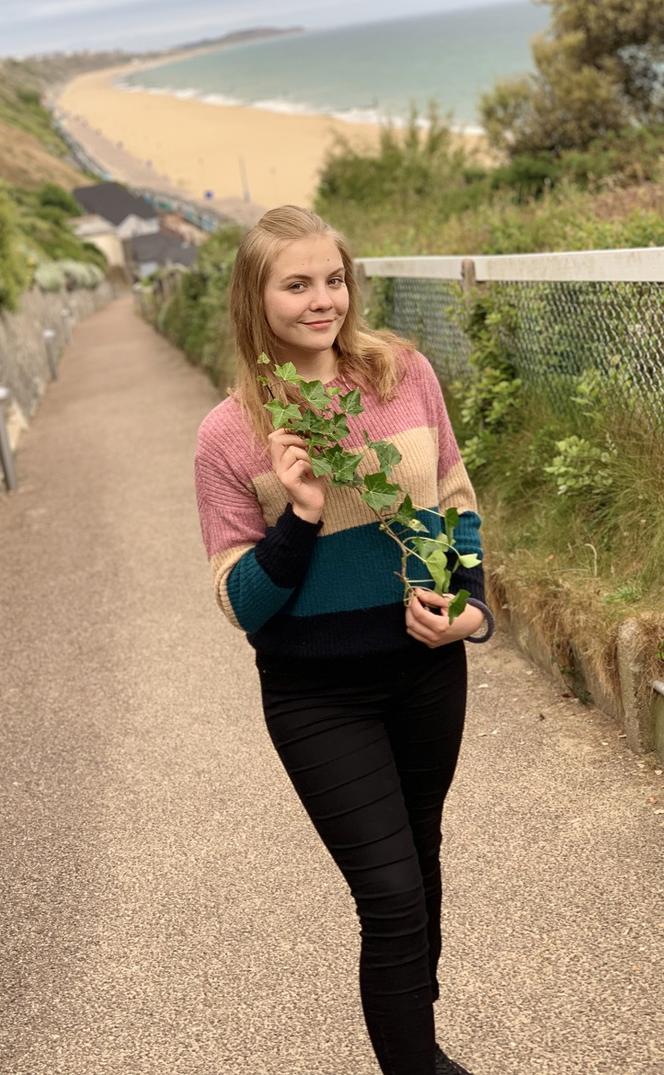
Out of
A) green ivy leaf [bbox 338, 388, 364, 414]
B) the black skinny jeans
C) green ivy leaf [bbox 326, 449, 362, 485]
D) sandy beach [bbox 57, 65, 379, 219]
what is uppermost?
green ivy leaf [bbox 338, 388, 364, 414]

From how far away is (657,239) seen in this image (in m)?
7.40

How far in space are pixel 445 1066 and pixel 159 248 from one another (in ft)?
344

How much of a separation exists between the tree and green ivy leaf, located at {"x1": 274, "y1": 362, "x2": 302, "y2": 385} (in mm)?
37029

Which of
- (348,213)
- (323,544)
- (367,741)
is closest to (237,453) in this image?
(323,544)

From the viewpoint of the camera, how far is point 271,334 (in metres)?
2.78

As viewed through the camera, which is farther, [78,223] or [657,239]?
[78,223]

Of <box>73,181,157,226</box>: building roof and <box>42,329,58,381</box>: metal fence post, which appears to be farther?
<box>73,181,157,226</box>: building roof

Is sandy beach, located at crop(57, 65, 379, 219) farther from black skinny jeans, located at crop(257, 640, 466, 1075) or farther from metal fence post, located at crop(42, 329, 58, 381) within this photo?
black skinny jeans, located at crop(257, 640, 466, 1075)

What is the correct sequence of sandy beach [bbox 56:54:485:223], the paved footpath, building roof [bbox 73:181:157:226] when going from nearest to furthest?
the paved footpath
sandy beach [bbox 56:54:485:223]
building roof [bbox 73:181:157:226]

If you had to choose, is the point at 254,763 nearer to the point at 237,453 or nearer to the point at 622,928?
the point at 622,928

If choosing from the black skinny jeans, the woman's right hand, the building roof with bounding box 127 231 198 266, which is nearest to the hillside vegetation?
the black skinny jeans

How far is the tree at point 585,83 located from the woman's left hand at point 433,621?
37.0 metres

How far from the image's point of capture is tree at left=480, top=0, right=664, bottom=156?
1485 inches

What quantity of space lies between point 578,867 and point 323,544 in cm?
202
